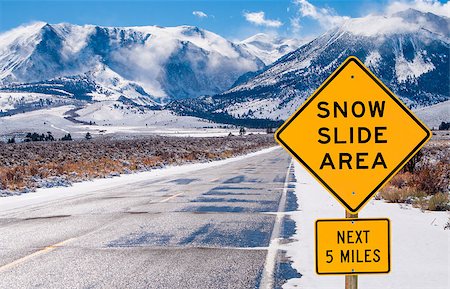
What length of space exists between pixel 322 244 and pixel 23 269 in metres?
4.41

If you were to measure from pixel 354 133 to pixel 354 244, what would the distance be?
30.4 inches

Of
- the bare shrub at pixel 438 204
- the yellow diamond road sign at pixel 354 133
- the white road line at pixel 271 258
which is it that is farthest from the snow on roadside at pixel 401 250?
the yellow diamond road sign at pixel 354 133

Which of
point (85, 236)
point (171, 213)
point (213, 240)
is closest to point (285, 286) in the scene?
point (213, 240)

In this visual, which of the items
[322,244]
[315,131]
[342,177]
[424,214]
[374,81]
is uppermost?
[374,81]

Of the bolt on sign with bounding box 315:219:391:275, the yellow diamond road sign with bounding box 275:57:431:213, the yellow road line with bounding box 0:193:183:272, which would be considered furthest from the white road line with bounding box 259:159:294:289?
the yellow road line with bounding box 0:193:183:272

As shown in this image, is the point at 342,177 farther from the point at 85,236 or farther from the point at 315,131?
the point at 85,236

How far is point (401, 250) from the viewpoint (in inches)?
287

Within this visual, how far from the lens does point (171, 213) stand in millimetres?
11180

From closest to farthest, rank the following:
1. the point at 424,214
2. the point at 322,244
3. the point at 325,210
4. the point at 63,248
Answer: the point at 322,244, the point at 63,248, the point at 424,214, the point at 325,210

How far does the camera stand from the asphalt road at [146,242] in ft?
19.7

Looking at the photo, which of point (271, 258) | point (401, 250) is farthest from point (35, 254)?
point (401, 250)

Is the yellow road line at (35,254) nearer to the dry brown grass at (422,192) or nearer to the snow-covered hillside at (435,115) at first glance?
the dry brown grass at (422,192)

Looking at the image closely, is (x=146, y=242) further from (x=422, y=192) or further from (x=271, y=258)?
(x=422, y=192)

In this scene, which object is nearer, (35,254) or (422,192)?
(35,254)
